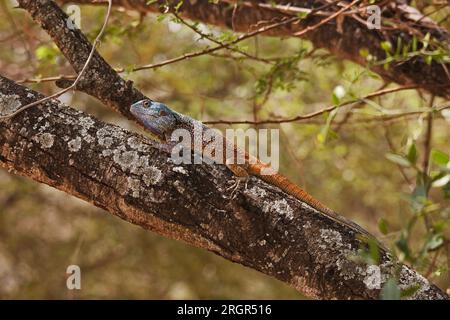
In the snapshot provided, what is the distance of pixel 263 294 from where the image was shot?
31.9ft

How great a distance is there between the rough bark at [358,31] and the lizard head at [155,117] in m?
0.65

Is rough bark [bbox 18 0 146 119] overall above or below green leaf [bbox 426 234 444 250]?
above

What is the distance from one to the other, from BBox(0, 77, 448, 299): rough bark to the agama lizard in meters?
0.22

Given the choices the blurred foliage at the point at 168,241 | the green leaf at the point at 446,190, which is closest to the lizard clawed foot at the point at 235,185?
the green leaf at the point at 446,190

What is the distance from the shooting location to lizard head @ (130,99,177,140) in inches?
136

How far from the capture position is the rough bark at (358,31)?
427 cm

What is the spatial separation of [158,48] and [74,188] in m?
5.12

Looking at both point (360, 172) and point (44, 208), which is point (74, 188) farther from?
point (44, 208)

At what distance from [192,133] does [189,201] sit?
137 centimetres

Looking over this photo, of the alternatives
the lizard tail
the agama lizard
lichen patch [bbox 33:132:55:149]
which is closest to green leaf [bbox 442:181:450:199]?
the agama lizard

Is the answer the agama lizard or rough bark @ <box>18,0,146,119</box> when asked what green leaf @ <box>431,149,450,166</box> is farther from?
rough bark @ <box>18,0,146,119</box>

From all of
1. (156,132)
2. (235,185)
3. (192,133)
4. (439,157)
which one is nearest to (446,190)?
(439,157)

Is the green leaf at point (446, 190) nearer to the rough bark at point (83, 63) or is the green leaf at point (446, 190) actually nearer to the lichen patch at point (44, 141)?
the lichen patch at point (44, 141)
